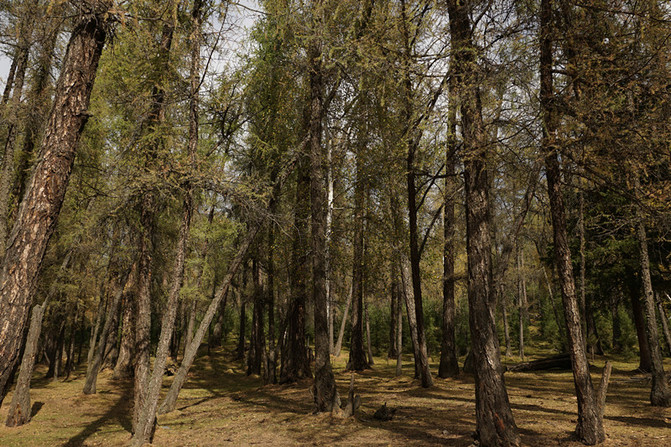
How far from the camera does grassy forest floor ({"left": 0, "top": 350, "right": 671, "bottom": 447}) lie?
7781 millimetres

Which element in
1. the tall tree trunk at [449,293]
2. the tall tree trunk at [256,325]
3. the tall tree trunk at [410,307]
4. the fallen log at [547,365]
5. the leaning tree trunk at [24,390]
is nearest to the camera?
the leaning tree trunk at [24,390]

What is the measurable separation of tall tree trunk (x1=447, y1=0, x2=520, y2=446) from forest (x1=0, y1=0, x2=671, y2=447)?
0.13 ft

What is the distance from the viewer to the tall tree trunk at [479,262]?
6.40 meters

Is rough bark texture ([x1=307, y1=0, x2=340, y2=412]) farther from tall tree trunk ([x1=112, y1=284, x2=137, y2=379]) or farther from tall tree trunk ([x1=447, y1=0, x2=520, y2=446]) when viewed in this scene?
tall tree trunk ([x1=112, y1=284, x2=137, y2=379])

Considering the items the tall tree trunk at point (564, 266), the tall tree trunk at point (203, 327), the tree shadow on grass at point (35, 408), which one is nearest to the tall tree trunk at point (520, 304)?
the tall tree trunk at point (564, 266)

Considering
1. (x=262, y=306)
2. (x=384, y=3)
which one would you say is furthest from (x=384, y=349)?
(x=384, y=3)

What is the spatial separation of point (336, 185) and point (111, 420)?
11066 mm

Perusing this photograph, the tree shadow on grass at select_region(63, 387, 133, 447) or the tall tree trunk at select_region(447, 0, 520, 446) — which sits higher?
the tall tree trunk at select_region(447, 0, 520, 446)

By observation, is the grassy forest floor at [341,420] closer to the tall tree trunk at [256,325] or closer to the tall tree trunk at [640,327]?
the tall tree trunk at [640,327]

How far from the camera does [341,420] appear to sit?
916 cm

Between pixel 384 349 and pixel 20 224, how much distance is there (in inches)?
1196

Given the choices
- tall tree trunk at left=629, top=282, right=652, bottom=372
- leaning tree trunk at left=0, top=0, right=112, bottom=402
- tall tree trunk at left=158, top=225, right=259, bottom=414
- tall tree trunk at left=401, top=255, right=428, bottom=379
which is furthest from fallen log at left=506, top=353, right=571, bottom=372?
leaning tree trunk at left=0, top=0, right=112, bottom=402

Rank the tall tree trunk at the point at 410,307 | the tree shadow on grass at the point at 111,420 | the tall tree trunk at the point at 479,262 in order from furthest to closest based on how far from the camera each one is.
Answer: the tall tree trunk at the point at 410,307 → the tree shadow on grass at the point at 111,420 → the tall tree trunk at the point at 479,262

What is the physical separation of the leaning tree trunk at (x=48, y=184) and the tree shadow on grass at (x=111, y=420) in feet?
17.5
